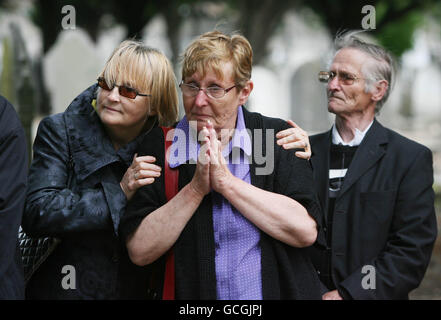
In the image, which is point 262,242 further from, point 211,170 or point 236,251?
point 211,170

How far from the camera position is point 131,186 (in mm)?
2455

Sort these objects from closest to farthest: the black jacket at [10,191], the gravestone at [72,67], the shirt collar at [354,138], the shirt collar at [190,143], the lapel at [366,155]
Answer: the black jacket at [10,191]
the shirt collar at [190,143]
the lapel at [366,155]
the shirt collar at [354,138]
the gravestone at [72,67]

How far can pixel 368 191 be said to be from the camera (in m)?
2.85

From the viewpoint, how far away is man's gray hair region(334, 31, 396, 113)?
307cm

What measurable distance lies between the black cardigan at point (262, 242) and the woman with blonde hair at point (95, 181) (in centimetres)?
12

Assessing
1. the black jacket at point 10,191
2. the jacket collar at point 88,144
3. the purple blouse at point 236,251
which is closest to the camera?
the black jacket at point 10,191

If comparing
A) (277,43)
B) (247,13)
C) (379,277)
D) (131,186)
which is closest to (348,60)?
(379,277)

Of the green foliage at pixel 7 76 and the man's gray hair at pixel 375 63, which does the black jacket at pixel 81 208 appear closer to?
the man's gray hair at pixel 375 63

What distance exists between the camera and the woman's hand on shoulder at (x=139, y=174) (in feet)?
7.83

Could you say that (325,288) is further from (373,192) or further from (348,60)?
(348,60)

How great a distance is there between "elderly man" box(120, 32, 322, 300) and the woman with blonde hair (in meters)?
0.19

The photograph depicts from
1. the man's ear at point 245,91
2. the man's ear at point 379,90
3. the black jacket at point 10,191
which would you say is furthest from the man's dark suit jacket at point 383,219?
the black jacket at point 10,191

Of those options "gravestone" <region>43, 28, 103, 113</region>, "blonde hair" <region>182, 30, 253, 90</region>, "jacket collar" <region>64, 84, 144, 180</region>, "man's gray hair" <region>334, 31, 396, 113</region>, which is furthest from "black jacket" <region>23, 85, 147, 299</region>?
"gravestone" <region>43, 28, 103, 113</region>

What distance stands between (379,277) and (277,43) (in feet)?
138
